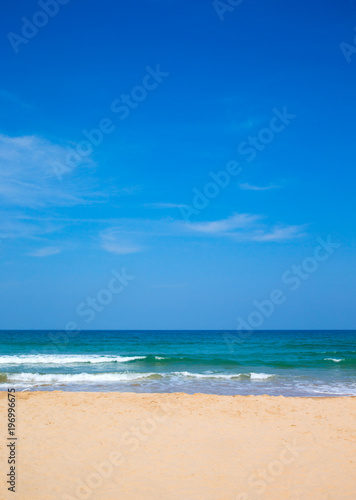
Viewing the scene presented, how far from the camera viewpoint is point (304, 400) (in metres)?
11.7

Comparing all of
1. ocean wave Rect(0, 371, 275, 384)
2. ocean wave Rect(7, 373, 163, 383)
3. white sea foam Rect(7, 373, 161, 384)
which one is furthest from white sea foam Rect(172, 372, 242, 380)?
white sea foam Rect(7, 373, 161, 384)

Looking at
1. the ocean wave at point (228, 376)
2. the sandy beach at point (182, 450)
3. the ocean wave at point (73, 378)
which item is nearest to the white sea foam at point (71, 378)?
the ocean wave at point (73, 378)

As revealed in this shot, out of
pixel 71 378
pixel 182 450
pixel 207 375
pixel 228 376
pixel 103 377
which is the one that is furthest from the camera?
pixel 207 375

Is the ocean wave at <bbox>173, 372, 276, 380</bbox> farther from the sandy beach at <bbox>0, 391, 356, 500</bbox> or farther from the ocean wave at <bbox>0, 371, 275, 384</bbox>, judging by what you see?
the sandy beach at <bbox>0, 391, 356, 500</bbox>

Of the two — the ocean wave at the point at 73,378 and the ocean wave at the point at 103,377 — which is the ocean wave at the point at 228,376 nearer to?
the ocean wave at the point at 103,377

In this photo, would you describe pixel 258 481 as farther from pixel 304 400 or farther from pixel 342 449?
pixel 304 400

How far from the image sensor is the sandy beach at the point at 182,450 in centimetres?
531

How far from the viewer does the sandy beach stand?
5.31 meters

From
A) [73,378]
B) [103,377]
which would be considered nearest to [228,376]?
[103,377]

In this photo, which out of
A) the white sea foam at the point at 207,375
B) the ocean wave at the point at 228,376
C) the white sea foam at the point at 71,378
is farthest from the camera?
the white sea foam at the point at 207,375

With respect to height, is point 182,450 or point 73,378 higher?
point 182,450

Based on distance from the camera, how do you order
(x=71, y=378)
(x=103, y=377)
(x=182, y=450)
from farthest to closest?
(x=103, y=377), (x=71, y=378), (x=182, y=450)

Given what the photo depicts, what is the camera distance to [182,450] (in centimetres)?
691

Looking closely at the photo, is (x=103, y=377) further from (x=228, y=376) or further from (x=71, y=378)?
(x=228, y=376)
